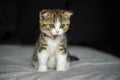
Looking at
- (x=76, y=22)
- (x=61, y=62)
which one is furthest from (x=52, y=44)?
(x=76, y=22)

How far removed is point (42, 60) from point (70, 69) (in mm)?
214

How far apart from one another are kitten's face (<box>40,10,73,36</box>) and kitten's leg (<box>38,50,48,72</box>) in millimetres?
138

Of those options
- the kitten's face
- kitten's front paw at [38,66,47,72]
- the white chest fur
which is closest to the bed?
kitten's front paw at [38,66,47,72]

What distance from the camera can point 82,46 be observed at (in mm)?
2762

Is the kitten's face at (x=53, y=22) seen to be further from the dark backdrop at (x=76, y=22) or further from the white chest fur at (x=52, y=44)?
the dark backdrop at (x=76, y=22)

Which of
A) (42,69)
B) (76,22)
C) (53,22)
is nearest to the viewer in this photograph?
(53,22)

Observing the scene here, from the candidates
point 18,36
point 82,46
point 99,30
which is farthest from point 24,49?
point 99,30

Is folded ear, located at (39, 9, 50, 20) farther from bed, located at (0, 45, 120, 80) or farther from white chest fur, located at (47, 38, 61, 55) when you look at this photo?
bed, located at (0, 45, 120, 80)

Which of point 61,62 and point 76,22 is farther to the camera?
point 76,22

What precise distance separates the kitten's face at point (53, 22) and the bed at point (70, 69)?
0.25m

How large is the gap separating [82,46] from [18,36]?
0.73m

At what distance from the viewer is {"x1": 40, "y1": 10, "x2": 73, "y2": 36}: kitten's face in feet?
5.10

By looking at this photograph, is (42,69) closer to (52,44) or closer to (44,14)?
(52,44)

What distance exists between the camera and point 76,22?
9.50ft
